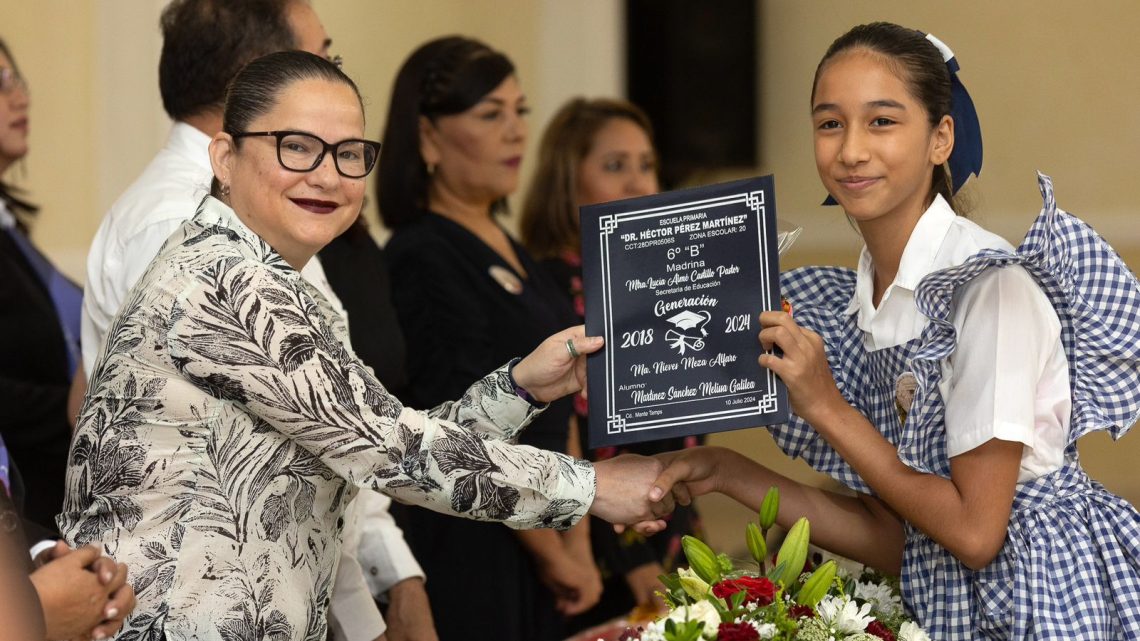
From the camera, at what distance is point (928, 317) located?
1.97m

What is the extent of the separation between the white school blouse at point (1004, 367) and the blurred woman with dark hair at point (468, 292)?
149 cm

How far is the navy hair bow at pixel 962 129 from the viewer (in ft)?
7.26

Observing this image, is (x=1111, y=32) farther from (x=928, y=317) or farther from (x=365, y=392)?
(x=365, y=392)

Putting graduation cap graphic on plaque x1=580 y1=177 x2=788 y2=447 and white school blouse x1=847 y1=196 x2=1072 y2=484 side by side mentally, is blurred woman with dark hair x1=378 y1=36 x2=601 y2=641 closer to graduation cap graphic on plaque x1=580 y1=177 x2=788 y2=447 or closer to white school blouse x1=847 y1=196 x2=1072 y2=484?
graduation cap graphic on plaque x1=580 y1=177 x2=788 y2=447

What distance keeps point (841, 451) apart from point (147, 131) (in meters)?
3.55

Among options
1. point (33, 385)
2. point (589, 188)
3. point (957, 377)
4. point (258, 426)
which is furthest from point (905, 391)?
point (589, 188)

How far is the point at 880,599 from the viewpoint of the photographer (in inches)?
84.0

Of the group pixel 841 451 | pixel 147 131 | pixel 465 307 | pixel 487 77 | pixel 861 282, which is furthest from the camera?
pixel 147 131

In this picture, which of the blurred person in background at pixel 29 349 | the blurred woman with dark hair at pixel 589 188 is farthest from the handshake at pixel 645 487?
the blurred woman with dark hair at pixel 589 188

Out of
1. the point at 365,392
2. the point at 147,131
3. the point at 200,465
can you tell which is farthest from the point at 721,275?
the point at 147,131

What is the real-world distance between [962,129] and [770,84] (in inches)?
193

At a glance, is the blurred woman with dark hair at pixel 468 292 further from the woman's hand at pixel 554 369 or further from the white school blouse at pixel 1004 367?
the white school blouse at pixel 1004 367

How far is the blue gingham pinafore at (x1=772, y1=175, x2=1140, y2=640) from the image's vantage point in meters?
1.96

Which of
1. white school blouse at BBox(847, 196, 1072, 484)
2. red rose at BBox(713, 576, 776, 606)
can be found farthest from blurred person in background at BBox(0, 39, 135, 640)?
white school blouse at BBox(847, 196, 1072, 484)
